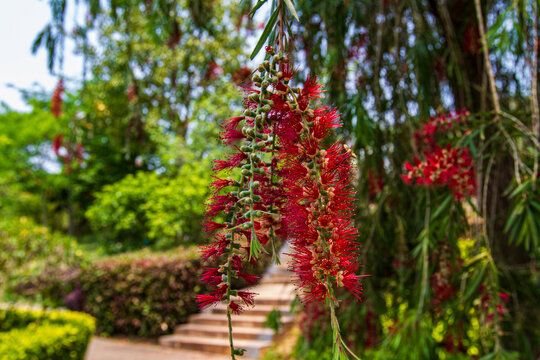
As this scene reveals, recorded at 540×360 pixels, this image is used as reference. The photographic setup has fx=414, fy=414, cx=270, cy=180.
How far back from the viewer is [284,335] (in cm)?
610

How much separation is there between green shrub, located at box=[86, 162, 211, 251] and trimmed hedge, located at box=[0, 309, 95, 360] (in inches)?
127

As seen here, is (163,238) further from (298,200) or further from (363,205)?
(298,200)

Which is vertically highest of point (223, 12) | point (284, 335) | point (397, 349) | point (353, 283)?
point (223, 12)

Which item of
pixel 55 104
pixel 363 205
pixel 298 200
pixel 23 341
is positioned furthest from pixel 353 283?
pixel 23 341

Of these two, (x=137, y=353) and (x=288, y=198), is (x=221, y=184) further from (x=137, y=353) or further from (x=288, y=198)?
(x=137, y=353)

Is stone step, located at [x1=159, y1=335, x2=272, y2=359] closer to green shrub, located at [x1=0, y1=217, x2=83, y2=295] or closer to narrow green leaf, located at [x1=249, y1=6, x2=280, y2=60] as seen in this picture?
green shrub, located at [x1=0, y1=217, x2=83, y2=295]

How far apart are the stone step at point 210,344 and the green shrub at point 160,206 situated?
90.8 inches

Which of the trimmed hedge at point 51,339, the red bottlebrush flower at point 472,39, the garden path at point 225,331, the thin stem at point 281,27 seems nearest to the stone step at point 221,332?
the garden path at point 225,331

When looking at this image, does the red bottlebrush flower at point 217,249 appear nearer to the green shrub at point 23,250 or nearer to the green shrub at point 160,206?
the green shrub at point 23,250

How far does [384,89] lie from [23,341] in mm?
3941

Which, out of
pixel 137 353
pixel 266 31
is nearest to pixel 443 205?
pixel 266 31

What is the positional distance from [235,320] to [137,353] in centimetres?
150

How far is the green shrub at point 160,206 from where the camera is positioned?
8.47 meters

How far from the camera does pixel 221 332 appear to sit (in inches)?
252
